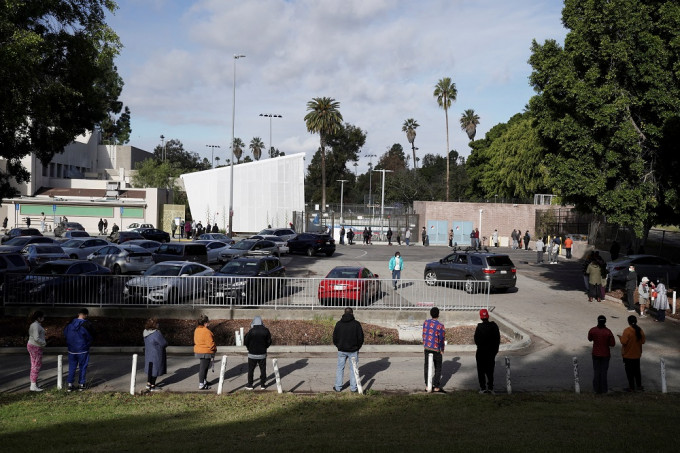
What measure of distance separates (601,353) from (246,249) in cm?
2334

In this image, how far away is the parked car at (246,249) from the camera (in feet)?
106

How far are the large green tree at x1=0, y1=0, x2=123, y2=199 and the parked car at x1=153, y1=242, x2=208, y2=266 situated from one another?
682 centimetres

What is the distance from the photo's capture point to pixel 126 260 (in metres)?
27.5

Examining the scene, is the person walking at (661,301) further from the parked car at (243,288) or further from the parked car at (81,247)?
the parked car at (81,247)

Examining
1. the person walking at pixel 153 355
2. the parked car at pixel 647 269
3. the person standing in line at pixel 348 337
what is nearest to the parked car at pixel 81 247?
the person walking at pixel 153 355

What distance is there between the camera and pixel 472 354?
1581 centimetres

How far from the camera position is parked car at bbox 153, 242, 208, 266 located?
27.9 m

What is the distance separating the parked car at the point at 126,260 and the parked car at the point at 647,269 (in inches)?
789

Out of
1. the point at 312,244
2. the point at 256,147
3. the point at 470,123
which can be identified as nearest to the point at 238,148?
the point at 256,147

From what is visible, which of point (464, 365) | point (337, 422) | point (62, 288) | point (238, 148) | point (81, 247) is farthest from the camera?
point (238, 148)

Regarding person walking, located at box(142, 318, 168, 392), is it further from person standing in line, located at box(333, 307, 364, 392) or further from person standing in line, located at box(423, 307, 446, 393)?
person standing in line, located at box(423, 307, 446, 393)

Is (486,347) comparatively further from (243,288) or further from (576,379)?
(243,288)

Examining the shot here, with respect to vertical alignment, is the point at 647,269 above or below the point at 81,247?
below

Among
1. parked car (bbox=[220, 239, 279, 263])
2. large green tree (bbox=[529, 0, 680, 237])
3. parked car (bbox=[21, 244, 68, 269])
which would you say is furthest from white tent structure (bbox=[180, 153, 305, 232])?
large green tree (bbox=[529, 0, 680, 237])
